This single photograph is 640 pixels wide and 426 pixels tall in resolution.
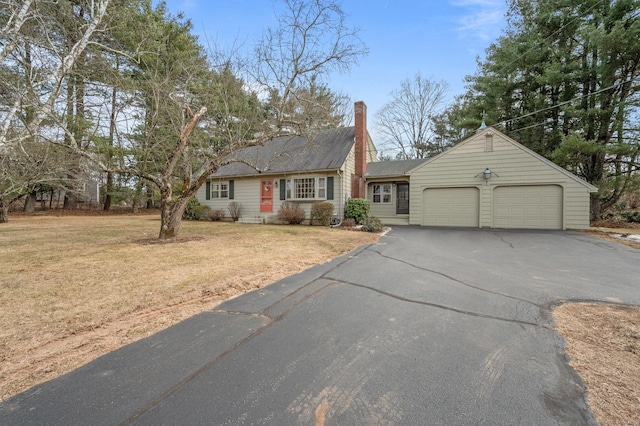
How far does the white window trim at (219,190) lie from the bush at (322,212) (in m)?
6.28

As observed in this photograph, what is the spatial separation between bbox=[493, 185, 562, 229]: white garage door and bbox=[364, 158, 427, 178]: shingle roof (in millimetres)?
4951

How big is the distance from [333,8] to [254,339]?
34.2ft

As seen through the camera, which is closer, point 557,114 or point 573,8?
point 573,8

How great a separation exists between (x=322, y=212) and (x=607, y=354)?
37.9ft

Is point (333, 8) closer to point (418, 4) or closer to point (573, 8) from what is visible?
point (418, 4)

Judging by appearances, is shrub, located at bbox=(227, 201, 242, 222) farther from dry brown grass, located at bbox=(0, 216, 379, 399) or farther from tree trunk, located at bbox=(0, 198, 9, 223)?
tree trunk, located at bbox=(0, 198, 9, 223)

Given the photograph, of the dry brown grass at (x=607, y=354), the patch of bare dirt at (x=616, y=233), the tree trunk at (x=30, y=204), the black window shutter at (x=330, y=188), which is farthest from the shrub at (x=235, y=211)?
the patch of bare dirt at (x=616, y=233)

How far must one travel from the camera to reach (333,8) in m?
9.21

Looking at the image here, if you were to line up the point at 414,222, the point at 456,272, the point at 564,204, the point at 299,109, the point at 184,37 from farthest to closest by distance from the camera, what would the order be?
the point at 184,37
the point at 414,222
the point at 564,204
the point at 299,109
the point at 456,272

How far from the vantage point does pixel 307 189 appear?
14.8 metres

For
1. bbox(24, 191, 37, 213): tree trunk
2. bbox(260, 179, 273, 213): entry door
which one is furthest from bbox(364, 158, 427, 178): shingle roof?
bbox(24, 191, 37, 213): tree trunk

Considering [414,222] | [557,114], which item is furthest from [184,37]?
[557,114]

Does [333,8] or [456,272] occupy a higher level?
[333,8]

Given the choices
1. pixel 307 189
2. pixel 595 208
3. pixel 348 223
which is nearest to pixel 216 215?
pixel 307 189
